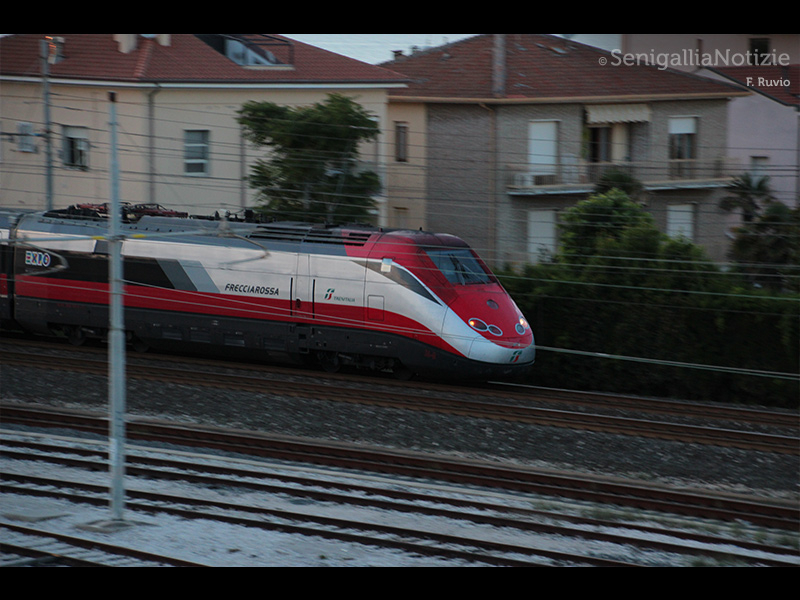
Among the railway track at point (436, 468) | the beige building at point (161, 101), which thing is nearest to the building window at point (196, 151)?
the beige building at point (161, 101)

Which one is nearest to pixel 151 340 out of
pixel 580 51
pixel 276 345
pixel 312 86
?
pixel 276 345

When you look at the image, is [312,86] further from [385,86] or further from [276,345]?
[276,345]

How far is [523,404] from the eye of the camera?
15508 mm

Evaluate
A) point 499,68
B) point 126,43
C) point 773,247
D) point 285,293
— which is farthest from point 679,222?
point 126,43

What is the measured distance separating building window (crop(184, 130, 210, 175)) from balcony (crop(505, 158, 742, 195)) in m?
9.29

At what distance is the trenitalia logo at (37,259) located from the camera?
65.1ft

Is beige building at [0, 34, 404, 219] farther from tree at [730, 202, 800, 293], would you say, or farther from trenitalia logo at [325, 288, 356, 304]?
tree at [730, 202, 800, 293]

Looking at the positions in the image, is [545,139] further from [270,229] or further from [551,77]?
[270,229]

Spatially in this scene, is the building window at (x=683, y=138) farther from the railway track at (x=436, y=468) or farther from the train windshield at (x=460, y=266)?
the railway track at (x=436, y=468)

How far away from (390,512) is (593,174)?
18940 millimetres

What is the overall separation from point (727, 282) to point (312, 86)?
507 inches

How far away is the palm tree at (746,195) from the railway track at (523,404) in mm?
11792

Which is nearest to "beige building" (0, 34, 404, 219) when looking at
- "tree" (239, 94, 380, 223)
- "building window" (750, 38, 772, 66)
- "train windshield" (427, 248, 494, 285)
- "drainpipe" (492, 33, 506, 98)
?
"tree" (239, 94, 380, 223)

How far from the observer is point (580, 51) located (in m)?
26.9
